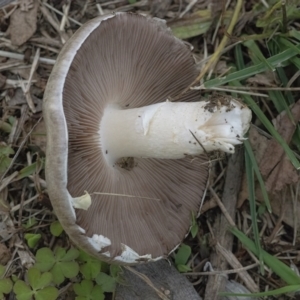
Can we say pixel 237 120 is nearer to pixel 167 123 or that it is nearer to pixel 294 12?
pixel 167 123

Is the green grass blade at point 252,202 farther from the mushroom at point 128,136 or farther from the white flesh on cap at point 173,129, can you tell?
the white flesh on cap at point 173,129

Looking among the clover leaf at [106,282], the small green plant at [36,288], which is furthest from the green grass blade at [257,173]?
the small green plant at [36,288]

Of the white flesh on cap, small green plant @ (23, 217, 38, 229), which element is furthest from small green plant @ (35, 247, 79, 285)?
the white flesh on cap

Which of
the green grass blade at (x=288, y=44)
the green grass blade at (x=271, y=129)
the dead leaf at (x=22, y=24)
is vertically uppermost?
the green grass blade at (x=288, y=44)

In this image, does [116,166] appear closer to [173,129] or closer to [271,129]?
[173,129]

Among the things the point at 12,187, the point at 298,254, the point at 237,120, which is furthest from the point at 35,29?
the point at 298,254

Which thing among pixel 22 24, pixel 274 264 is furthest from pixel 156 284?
pixel 22 24

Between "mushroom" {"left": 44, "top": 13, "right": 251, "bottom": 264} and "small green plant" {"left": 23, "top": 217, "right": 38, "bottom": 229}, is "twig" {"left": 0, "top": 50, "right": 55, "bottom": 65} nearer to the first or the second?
"mushroom" {"left": 44, "top": 13, "right": 251, "bottom": 264}

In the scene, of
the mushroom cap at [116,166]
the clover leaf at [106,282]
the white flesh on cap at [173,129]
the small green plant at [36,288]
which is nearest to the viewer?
the mushroom cap at [116,166]
